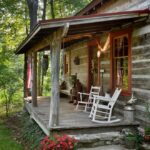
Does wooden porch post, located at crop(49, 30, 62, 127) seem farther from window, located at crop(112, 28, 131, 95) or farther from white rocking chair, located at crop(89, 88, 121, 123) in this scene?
window, located at crop(112, 28, 131, 95)

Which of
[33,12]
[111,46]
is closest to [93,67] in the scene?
[111,46]

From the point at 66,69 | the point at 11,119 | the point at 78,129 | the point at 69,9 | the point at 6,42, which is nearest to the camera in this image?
the point at 78,129

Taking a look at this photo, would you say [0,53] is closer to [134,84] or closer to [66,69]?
[66,69]

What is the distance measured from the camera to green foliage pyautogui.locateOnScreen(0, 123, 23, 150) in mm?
7626

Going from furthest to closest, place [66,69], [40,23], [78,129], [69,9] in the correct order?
[69,9] → [66,69] → [78,129] → [40,23]

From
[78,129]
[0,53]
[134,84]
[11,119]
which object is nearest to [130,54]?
[134,84]

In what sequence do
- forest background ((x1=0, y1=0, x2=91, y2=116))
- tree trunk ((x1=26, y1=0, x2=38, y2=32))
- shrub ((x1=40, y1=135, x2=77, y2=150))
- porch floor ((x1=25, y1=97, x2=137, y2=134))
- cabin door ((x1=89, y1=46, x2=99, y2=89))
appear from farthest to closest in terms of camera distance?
forest background ((x1=0, y1=0, x2=91, y2=116)) < tree trunk ((x1=26, y1=0, x2=38, y2=32)) < cabin door ((x1=89, y1=46, x2=99, y2=89)) < porch floor ((x1=25, y1=97, x2=137, y2=134)) < shrub ((x1=40, y1=135, x2=77, y2=150))

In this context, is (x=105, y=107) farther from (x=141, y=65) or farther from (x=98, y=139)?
(x=141, y=65)

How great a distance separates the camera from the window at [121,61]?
23.9ft

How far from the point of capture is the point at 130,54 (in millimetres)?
7172

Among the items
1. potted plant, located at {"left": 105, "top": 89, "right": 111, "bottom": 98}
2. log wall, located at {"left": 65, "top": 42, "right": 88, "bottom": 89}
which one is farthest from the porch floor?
log wall, located at {"left": 65, "top": 42, "right": 88, "bottom": 89}

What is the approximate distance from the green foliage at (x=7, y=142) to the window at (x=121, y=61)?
305 centimetres

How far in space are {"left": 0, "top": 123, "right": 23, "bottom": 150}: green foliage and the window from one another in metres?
3.05

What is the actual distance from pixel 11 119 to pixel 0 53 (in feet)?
13.9
